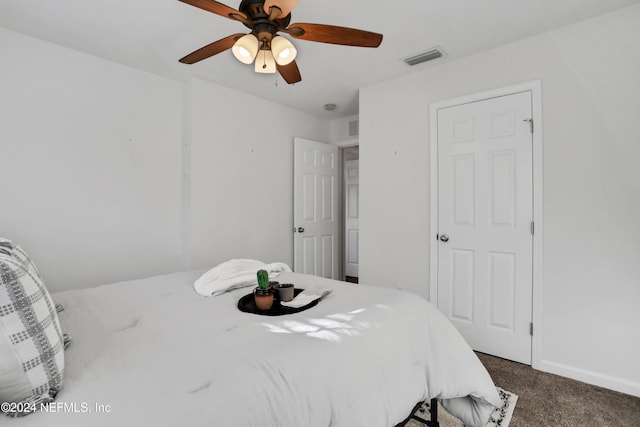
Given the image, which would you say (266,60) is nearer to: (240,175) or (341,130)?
(240,175)

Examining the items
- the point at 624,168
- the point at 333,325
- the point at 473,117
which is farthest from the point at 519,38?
the point at 333,325

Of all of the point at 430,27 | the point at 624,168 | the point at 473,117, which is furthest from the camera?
the point at 473,117

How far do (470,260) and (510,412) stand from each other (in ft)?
3.86

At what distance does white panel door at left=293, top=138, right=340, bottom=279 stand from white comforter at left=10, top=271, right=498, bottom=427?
238 cm

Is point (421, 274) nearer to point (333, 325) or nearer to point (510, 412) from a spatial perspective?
point (510, 412)

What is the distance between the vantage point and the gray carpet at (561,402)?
5.87 feet

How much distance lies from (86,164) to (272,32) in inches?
83.8

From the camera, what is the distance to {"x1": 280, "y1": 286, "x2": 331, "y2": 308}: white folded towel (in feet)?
4.92

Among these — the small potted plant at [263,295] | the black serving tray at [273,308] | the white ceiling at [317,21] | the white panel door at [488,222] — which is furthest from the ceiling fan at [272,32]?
the white panel door at [488,222]

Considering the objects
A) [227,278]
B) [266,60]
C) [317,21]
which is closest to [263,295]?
[227,278]

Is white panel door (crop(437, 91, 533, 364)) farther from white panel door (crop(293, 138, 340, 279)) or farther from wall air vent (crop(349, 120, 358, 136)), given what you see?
white panel door (crop(293, 138, 340, 279))

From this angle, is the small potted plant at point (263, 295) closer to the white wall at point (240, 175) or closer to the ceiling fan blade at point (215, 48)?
the ceiling fan blade at point (215, 48)

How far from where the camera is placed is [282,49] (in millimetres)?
1673

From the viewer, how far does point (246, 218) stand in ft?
11.9
